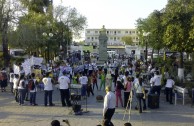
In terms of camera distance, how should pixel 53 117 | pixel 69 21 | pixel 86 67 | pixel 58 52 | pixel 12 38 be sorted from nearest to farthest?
pixel 53 117 → pixel 86 67 → pixel 12 38 → pixel 58 52 → pixel 69 21

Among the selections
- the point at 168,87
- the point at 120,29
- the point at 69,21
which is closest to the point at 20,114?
the point at 168,87

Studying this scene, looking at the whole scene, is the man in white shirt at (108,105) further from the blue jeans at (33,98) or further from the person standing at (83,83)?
the person standing at (83,83)

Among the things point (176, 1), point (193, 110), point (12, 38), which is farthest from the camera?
point (12, 38)

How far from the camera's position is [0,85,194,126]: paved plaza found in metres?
14.8

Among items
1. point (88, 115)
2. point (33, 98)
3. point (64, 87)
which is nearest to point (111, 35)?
point (33, 98)

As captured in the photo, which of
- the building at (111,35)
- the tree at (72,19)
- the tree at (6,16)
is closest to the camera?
the tree at (6,16)

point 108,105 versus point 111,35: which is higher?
point 111,35

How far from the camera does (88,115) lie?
1634 cm

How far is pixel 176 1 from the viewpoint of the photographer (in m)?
36.0

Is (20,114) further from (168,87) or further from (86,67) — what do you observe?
(86,67)

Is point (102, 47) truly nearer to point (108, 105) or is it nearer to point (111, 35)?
point (108, 105)

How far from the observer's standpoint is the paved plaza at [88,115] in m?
14.8

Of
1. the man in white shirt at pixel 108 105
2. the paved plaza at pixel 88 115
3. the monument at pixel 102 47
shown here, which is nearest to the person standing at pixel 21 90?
the paved plaza at pixel 88 115

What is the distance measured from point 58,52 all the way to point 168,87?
1529 inches
